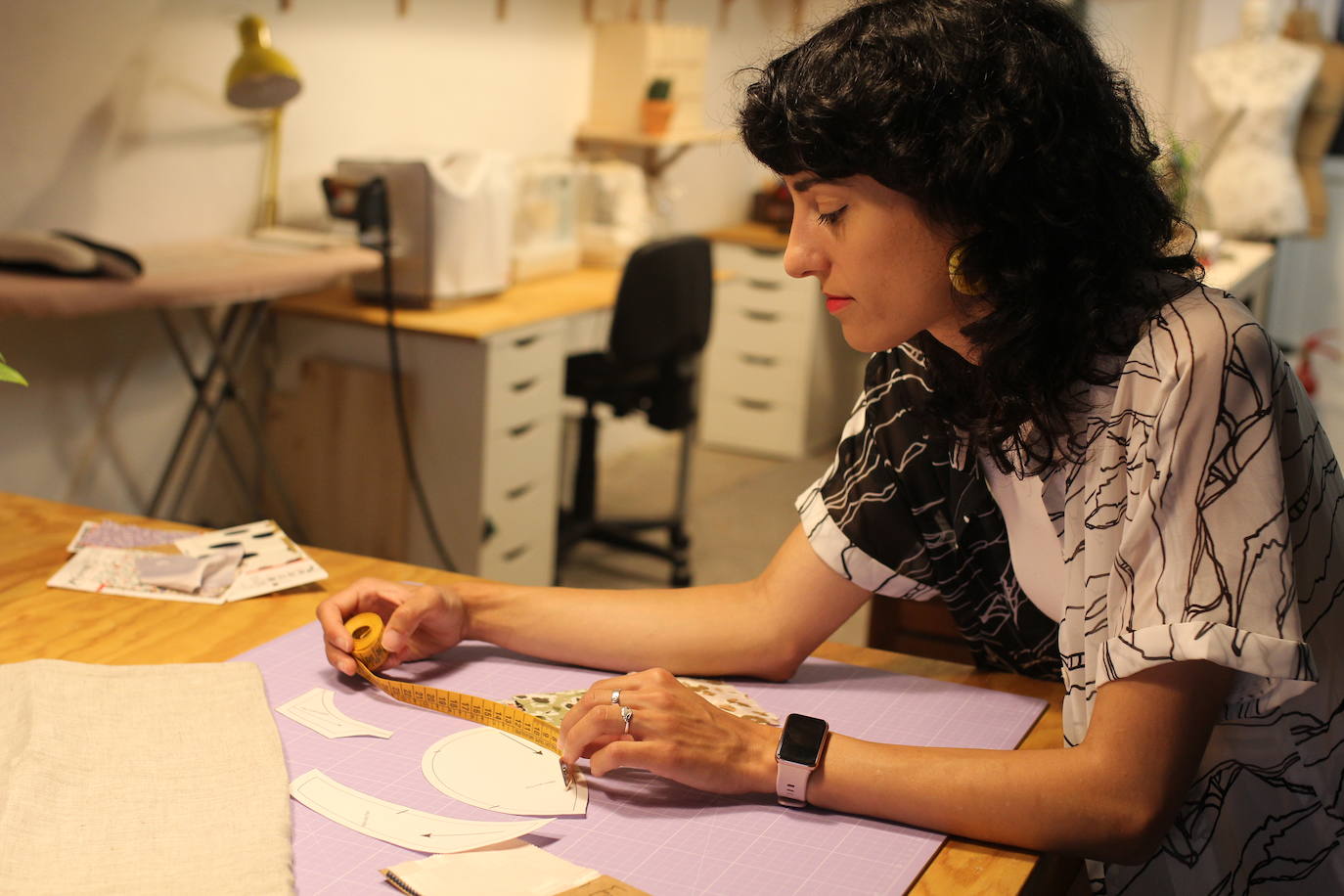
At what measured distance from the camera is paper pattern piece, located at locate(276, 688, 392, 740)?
1133 mm

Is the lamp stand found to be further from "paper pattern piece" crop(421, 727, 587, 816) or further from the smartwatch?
the smartwatch

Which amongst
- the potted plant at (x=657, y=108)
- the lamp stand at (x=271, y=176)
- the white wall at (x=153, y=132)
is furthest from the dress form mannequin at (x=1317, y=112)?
the lamp stand at (x=271, y=176)

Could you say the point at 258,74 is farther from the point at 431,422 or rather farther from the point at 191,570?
the point at 191,570

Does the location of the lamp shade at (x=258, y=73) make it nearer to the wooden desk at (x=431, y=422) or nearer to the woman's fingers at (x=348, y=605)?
the wooden desk at (x=431, y=422)

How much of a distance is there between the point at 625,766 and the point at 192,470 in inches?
97.8

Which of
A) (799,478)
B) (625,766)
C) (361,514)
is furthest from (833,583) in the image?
(799,478)

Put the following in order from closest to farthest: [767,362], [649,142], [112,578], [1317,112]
Result: [112,578] < [649,142] < [767,362] < [1317,112]

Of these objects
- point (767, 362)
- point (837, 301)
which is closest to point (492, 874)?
point (837, 301)

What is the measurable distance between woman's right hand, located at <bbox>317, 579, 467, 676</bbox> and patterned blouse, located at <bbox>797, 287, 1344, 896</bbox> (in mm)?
365

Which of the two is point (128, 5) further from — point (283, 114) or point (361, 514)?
point (361, 514)

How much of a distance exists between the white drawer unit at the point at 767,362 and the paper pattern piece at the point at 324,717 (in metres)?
4.01

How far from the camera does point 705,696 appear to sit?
125cm

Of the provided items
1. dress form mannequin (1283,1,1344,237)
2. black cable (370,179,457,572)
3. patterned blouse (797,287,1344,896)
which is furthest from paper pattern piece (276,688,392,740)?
dress form mannequin (1283,1,1344,237)

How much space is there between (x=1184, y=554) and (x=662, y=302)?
2.61 meters
